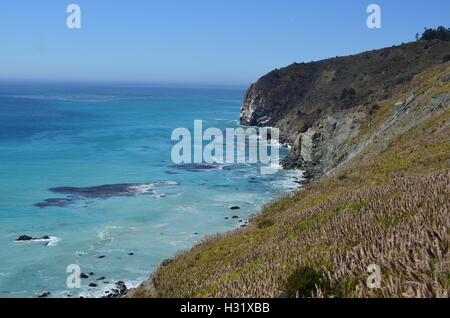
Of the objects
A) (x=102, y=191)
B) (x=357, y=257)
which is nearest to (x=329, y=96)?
(x=102, y=191)

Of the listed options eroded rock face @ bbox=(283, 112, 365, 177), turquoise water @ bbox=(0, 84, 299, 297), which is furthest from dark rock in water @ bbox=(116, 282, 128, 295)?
eroded rock face @ bbox=(283, 112, 365, 177)

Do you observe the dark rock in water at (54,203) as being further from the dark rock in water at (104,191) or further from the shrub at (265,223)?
the shrub at (265,223)

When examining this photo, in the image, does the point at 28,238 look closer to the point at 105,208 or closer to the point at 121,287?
the point at 105,208

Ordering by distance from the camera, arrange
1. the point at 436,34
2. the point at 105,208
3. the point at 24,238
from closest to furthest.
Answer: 1. the point at 24,238
2. the point at 105,208
3. the point at 436,34

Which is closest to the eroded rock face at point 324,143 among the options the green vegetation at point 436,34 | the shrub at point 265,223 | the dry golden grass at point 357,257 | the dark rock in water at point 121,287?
the dark rock in water at point 121,287

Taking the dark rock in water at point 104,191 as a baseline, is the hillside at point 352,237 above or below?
above

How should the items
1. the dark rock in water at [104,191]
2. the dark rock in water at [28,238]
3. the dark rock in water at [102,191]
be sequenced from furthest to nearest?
the dark rock in water at [102,191], the dark rock in water at [104,191], the dark rock in water at [28,238]

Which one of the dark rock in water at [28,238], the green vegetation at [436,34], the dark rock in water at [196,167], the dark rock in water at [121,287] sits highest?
the green vegetation at [436,34]

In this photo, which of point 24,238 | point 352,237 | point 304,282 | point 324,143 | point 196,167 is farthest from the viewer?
point 196,167

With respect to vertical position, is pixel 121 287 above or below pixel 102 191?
below

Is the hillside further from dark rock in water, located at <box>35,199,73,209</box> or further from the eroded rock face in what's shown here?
dark rock in water, located at <box>35,199,73,209</box>
